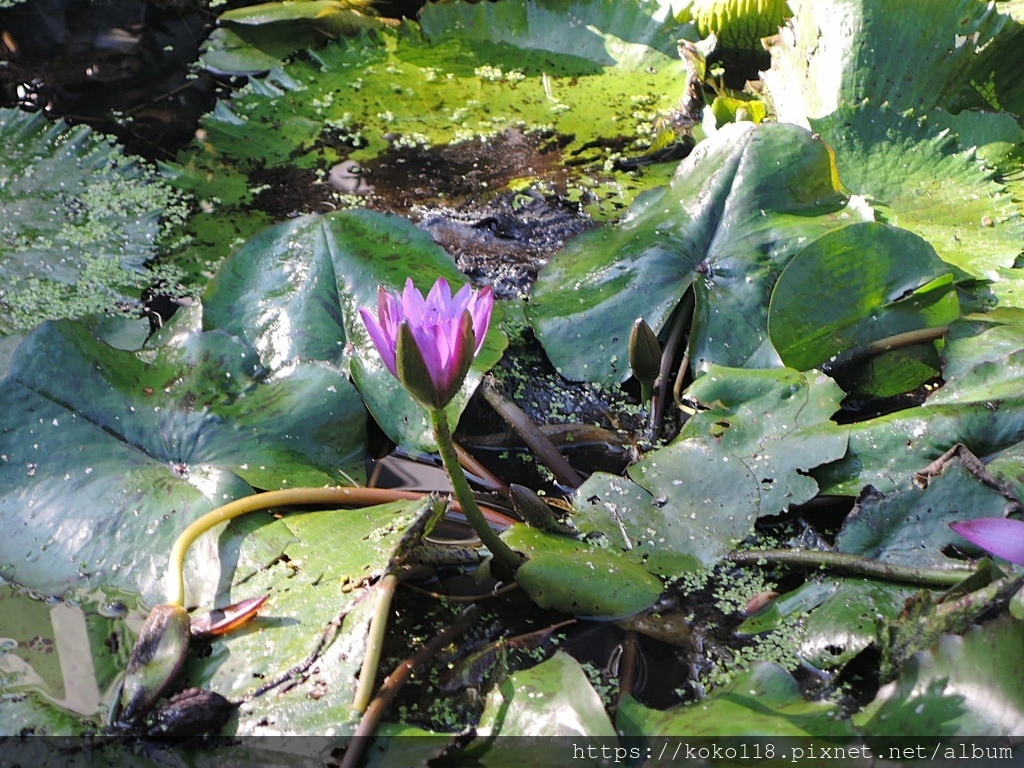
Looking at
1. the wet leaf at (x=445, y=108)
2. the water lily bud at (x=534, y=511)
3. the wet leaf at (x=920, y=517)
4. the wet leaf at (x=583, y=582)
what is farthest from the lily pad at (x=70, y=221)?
the wet leaf at (x=920, y=517)

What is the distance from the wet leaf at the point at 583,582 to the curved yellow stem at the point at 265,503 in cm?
28

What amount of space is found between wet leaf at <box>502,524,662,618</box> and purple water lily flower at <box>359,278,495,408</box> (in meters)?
0.42

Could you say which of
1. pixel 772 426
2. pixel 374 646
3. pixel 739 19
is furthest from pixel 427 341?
pixel 739 19

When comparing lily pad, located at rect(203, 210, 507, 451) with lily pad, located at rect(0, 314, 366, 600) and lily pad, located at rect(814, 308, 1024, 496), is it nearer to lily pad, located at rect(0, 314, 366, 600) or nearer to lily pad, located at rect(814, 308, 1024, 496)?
lily pad, located at rect(0, 314, 366, 600)

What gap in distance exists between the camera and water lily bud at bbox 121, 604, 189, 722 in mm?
1401

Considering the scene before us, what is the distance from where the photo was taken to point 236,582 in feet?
5.14

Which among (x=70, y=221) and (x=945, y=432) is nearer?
(x=945, y=432)

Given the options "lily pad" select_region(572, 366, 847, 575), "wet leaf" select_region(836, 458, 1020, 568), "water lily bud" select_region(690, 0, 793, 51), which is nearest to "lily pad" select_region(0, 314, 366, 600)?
"lily pad" select_region(572, 366, 847, 575)

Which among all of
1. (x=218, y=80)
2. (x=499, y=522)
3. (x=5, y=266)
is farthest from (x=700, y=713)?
(x=218, y=80)

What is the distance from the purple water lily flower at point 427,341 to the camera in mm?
1231

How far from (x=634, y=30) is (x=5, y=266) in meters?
2.15

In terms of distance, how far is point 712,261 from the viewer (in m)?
2.15

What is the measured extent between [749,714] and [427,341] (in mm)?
670

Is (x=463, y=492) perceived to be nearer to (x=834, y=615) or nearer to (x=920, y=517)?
(x=834, y=615)
